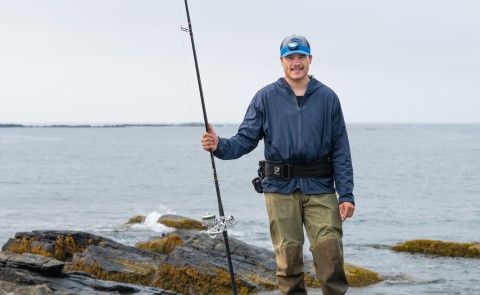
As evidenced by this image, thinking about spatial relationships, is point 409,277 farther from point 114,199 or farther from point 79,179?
point 79,179

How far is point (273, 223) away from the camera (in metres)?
7.91

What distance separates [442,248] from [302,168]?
64.3 ft

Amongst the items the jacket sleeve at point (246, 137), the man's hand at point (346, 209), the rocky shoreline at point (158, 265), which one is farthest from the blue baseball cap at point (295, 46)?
the rocky shoreline at point (158, 265)

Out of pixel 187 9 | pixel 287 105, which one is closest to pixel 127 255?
pixel 187 9

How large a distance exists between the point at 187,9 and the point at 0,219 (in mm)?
31525

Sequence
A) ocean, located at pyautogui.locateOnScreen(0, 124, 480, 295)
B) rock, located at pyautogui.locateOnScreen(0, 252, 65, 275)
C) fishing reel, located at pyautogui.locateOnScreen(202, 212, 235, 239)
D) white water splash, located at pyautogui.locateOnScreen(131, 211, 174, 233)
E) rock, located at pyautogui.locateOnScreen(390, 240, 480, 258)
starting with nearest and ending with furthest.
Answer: fishing reel, located at pyautogui.locateOnScreen(202, 212, 235, 239) < rock, located at pyautogui.locateOnScreen(0, 252, 65, 275) < ocean, located at pyautogui.locateOnScreen(0, 124, 480, 295) < rock, located at pyautogui.locateOnScreen(390, 240, 480, 258) < white water splash, located at pyautogui.locateOnScreen(131, 211, 174, 233)

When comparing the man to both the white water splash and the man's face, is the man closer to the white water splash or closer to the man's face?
the man's face

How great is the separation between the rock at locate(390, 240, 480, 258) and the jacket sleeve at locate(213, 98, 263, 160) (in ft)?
62.6

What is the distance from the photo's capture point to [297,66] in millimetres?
7801

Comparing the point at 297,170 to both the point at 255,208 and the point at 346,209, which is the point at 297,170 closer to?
the point at 346,209

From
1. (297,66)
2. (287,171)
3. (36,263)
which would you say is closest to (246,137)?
(287,171)

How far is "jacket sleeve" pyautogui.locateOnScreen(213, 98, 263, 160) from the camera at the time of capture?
793 centimetres

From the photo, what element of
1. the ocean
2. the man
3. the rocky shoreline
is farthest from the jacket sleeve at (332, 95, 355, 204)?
the ocean

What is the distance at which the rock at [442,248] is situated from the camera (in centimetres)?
2524
